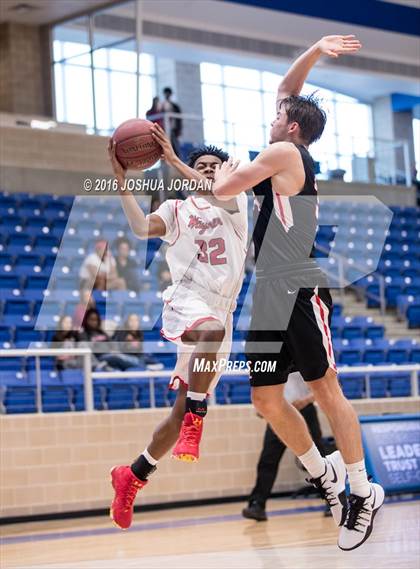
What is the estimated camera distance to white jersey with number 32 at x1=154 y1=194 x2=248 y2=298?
18.7 feet

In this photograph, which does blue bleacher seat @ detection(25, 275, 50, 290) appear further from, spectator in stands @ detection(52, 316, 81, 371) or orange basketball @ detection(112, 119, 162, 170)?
orange basketball @ detection(112, 119, 162, 170)

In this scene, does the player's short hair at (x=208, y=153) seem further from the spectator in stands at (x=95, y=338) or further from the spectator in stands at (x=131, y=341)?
the spectator in stands at (x=131, y=341)

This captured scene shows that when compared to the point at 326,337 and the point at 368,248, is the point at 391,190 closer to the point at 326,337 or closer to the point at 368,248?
the point at 368,248

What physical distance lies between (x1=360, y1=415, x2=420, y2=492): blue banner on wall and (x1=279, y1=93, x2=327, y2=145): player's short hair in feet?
16.0

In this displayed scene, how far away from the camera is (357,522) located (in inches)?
210

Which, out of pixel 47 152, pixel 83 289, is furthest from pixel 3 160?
pixel 83 289

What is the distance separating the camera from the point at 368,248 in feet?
A: 55.6

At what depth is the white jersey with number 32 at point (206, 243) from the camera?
5.69m

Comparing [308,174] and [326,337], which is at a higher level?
[308,174]

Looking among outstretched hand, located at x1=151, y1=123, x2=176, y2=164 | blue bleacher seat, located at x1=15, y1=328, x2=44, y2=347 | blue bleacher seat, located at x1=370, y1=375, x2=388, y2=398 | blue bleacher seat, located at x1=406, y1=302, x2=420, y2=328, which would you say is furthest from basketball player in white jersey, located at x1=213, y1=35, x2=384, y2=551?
blue bleacher seat, located at x1=406, y1=302, x2=420, y2=328

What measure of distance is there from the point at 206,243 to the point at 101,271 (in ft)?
22.1

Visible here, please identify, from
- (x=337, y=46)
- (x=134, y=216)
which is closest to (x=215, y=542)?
(x=134, y=216)

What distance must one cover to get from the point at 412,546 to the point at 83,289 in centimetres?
607

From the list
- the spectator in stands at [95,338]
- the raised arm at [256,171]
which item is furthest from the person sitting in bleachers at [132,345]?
the raised arm at [256,171]
